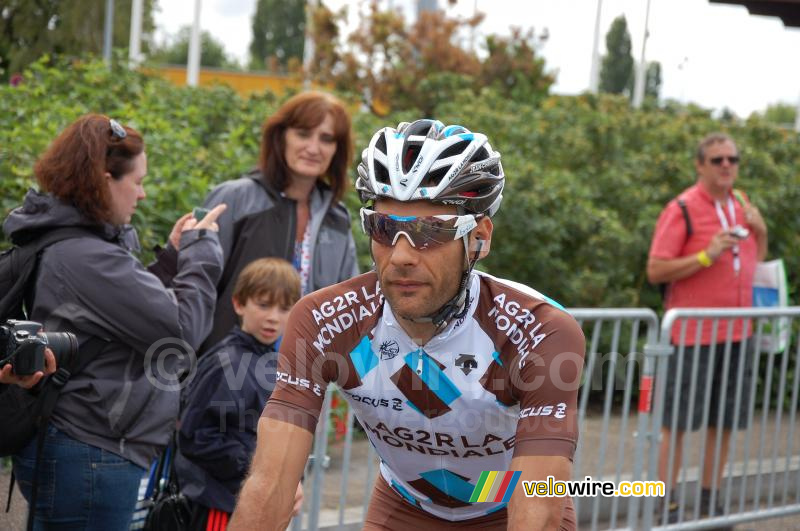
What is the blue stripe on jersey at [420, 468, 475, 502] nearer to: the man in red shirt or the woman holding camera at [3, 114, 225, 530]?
the woman holding camera at [3, 114, 225, 530]

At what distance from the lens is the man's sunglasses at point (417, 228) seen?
9.18 feet

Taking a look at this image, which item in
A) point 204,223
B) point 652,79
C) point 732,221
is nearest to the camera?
point 204,223

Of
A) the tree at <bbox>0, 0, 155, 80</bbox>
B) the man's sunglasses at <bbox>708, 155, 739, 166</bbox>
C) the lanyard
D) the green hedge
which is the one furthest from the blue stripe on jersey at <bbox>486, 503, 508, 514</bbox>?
the tree at <bbox>0, 0, 155, 80</bbox>

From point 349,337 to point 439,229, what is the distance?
1.45ft

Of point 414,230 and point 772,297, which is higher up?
point 414,230

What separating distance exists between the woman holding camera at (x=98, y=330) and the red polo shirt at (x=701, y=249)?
4.12 m

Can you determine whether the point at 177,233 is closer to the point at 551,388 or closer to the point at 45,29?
the point at 551,388

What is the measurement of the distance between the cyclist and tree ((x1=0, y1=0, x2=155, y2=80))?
1481cm

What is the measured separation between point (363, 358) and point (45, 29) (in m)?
17.1

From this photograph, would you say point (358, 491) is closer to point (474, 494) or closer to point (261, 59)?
point (474, 494)

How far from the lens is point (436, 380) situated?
302 centimetres

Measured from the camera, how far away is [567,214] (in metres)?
9.41

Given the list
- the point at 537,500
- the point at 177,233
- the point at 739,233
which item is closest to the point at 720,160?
the point at 739,233

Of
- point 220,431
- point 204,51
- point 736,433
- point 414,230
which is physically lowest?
point 736,433
